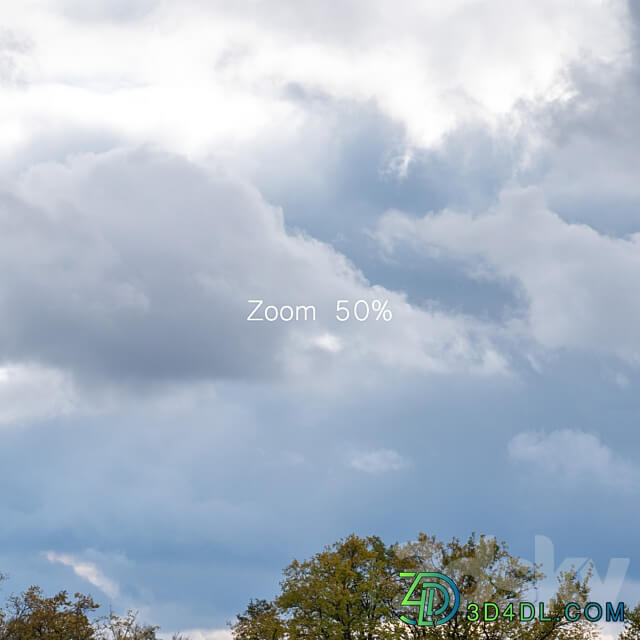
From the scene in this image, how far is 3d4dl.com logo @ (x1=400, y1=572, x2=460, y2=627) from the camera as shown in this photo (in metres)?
55.8

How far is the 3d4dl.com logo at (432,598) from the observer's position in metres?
55.8

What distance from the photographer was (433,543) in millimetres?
59688

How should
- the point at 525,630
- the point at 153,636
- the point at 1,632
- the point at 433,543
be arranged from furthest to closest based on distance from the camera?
the point at 153,636 < the point at 1,632 < the point at 433,543 < the point at 525,630

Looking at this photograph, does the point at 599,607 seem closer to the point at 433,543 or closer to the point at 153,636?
the point at 433,543

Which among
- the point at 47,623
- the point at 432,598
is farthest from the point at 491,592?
the point at 47,623

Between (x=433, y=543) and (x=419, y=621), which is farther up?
(x=433, y=543)

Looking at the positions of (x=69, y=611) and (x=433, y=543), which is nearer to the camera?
(x=433, y=543)

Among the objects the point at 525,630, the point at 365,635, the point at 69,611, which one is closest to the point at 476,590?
the point at 525,630

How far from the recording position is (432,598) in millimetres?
56344

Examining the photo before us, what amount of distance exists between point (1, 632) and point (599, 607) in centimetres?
5274

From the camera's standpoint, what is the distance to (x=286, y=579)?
204 ft

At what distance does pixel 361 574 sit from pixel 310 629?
18.4 ft

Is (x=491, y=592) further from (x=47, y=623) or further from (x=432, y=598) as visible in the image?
(x=47, y=623)

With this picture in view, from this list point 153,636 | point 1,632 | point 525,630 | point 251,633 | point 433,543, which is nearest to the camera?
point 525,630
